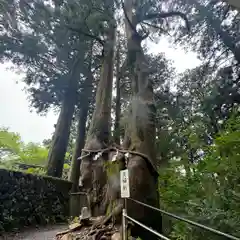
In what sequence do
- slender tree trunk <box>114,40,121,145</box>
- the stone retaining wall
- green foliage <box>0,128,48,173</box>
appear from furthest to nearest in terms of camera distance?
1. slender tree trunk <box>114,40,121,145</box>
2. green foliage <box>0,128,48,173</box>
3. the stone retaining wall

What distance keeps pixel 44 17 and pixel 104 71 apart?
2284mm

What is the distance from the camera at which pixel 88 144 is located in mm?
5430

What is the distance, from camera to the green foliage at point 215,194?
8.43 feet

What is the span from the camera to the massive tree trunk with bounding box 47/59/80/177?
29.7ft

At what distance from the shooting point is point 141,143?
14.2 ft

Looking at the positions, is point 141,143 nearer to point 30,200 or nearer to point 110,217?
point 110,217

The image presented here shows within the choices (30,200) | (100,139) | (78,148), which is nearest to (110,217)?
(100,139)

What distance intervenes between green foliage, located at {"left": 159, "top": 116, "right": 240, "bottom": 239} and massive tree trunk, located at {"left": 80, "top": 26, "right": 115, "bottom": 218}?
1.25m

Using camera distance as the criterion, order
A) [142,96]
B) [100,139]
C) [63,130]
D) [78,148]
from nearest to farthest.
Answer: [142,96]
[100,139]
[63,130]
[78,148]

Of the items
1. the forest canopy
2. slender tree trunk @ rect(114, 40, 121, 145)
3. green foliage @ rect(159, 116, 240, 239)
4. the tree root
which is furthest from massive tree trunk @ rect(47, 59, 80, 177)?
green foliage @ rect(159, 116, 240, 239)

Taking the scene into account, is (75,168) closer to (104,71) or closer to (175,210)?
(104,71)

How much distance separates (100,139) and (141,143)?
4.52ft

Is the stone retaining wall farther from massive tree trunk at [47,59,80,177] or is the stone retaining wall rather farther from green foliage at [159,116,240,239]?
green foliage at [159,116,240,239]

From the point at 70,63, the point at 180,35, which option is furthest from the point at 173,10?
the point at 70,63
